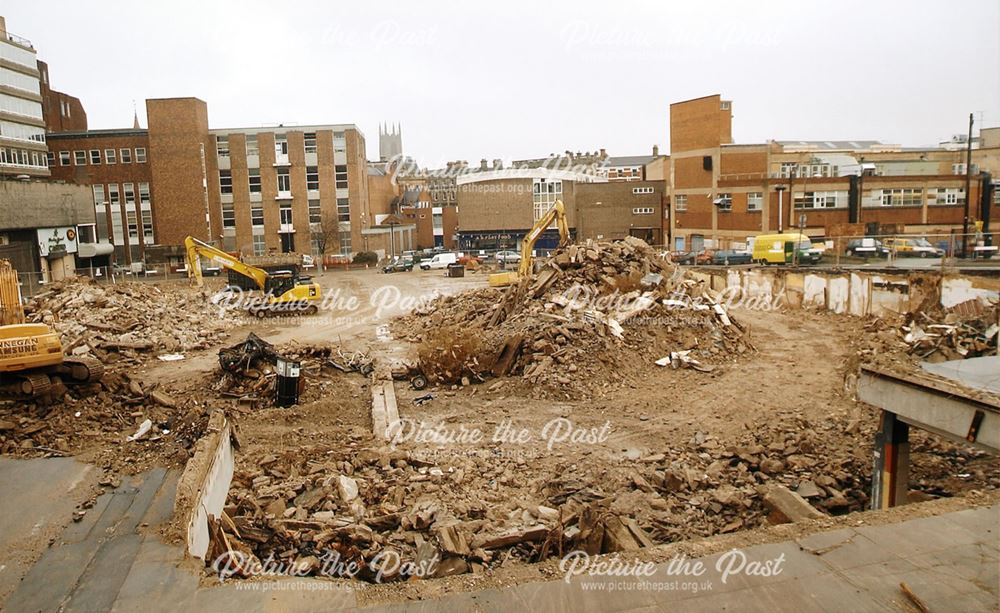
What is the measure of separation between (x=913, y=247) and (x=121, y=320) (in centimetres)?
3311

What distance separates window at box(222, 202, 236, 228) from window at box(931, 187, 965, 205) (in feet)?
172

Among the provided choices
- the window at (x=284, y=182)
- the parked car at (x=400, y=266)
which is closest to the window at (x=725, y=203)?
the parked car at (x=400, y=266)

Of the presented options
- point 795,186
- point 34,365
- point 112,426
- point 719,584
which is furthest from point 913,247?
point 34,365

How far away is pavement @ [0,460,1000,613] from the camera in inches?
200

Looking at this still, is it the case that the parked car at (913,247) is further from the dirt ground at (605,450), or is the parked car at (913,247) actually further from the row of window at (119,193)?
the row of window at (119,193)

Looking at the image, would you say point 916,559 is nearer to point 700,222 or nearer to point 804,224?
point 804,224

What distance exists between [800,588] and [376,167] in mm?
83618

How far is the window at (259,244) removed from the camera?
180 feet

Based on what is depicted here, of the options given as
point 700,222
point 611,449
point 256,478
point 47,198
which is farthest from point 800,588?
point 700,222

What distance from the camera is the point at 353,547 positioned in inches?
276

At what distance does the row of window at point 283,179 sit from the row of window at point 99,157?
642 cm

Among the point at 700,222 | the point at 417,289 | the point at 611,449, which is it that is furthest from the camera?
the point at 700,222

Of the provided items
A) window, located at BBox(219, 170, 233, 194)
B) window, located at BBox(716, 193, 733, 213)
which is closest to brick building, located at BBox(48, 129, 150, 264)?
window, located at BBox(219, 170, 233, 194)

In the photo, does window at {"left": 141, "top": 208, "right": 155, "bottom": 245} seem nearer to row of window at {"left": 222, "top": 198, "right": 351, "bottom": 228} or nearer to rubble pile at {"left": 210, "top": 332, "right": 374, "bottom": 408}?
row of window at {"left": 222, "top": 198, "right": 351, "bottom": 228}
